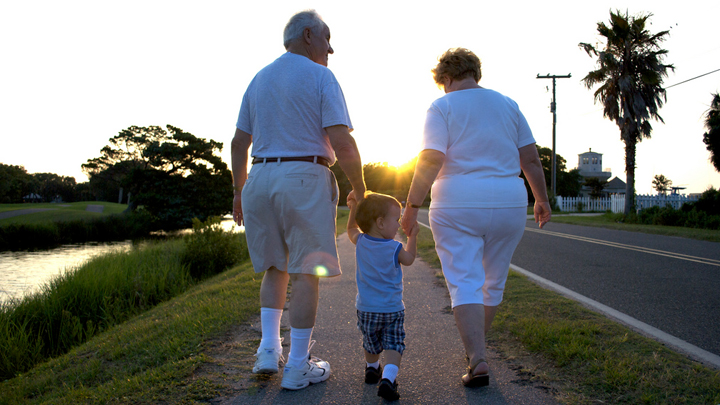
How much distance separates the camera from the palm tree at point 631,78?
68.7 feet

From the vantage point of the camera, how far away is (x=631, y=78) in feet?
69.2

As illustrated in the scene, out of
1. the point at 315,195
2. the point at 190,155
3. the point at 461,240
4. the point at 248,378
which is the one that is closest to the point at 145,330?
the point at 248,378

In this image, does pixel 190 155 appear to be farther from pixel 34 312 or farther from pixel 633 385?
pixel 633 385

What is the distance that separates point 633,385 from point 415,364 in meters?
1.19

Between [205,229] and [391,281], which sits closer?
[391,281]

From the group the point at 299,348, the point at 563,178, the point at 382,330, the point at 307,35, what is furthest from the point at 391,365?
the point at 563,178

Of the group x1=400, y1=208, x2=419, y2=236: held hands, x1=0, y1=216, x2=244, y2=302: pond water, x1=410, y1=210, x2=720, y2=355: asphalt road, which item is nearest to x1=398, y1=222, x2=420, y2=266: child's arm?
x1=400, y1=208, x2=419, y2=236: held hands

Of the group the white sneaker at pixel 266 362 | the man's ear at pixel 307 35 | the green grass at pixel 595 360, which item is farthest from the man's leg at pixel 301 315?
the man's ear at pixel 307 35

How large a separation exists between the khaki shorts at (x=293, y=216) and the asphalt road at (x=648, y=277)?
2834 mm

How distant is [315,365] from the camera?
2.53m

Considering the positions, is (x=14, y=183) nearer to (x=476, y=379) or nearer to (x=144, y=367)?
(x=144, y=367)

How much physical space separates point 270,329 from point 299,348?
0.26 meters

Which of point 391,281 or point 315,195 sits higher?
point 315,195

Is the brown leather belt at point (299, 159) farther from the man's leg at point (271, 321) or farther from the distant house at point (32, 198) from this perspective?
the distant house at point (32, 198)
